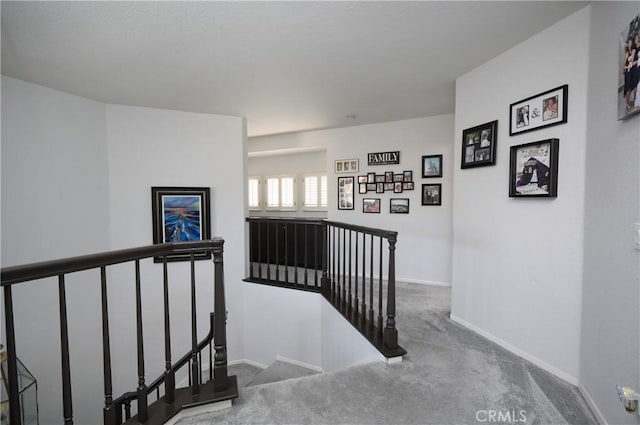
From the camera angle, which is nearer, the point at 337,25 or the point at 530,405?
the point at 530,405

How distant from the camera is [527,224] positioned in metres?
2.24

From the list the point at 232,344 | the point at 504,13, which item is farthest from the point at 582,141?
the point at 232,344

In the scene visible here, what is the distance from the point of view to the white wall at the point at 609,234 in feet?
4.68

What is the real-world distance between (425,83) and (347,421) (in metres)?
3.13

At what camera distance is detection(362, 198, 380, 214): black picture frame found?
482cm

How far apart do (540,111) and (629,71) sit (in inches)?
28.7

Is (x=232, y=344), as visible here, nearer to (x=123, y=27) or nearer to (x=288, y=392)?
(x=288, y=392)

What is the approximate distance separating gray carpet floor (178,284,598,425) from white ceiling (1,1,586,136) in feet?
7.67

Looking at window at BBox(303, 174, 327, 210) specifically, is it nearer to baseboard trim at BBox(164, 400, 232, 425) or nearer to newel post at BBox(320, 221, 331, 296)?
newel post at BBox(320, 221, 331, 296)

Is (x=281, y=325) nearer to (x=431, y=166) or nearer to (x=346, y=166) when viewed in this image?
(x=346, y=166)

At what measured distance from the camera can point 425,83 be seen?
3.18 metres

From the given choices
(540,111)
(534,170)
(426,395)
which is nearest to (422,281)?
A: (534,170)

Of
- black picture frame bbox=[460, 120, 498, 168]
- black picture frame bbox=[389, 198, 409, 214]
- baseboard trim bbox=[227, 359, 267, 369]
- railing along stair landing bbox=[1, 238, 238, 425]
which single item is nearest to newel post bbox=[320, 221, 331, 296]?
black picture frame bbox=[389, 198, 409, 214]

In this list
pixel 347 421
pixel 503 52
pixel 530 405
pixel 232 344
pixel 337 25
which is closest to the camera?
pixel 347 421
